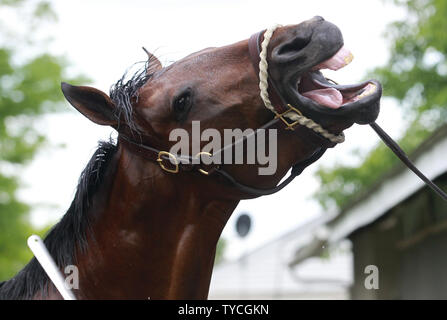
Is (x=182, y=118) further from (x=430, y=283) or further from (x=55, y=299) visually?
(x=430, y=283)

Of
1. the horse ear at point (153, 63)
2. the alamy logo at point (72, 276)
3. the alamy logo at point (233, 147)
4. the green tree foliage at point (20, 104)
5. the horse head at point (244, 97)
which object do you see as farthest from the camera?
the green tree foliage at point (20, 104)

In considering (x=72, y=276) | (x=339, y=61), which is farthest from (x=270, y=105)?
(x=72, y=276)

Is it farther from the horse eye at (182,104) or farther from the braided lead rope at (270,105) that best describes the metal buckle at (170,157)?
the braided lead rope at (270,105)

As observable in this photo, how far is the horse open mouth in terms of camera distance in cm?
247

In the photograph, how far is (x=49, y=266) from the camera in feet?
8.54

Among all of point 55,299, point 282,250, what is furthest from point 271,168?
point 282,250

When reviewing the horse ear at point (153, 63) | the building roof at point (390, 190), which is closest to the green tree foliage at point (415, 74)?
the building roof at point (390, 190)

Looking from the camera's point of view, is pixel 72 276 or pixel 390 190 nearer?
pixel 72 276

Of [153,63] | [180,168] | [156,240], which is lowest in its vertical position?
[156,240]

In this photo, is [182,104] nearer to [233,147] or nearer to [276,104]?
[233,147]

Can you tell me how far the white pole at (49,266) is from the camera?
8.12ft

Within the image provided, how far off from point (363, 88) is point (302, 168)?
398 mm

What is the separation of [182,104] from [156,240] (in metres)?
0.55

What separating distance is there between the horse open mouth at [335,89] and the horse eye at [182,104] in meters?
0.44
